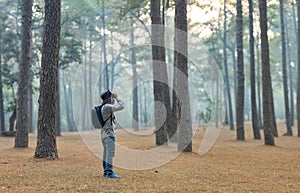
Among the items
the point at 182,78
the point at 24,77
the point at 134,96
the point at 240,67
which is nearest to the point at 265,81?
the point at 240,67

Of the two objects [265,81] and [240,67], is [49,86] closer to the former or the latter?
[265,81]

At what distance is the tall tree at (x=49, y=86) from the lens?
1378 centimetres

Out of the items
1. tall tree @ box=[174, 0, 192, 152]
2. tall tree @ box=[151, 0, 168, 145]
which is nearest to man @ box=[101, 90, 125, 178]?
tall tree @ box=[174, 0, 192, 152]

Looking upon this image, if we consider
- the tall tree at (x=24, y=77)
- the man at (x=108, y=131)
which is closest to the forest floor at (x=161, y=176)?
the man at (x=108, y=131)

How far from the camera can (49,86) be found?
13875 mm

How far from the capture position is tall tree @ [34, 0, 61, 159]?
13781 mm

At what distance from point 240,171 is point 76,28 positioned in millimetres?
37833

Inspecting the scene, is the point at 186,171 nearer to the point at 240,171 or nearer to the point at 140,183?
the point at 240,171

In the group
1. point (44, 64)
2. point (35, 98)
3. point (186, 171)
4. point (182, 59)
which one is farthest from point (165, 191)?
point (35, 98)

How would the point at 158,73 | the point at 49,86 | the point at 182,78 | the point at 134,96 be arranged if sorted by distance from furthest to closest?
the point at 134,96 < the point at 158,73 < the point at 182,78 < the point at 49,86

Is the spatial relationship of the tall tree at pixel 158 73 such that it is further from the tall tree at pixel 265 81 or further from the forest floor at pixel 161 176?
the forest floor at pixel 161 176

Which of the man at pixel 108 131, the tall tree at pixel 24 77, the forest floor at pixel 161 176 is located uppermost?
the tall tree at pixel 24 77

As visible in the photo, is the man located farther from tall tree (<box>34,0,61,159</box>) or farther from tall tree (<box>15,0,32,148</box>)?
tall tree (<box>15,0,32,148</box>)

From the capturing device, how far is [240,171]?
11.5 m
